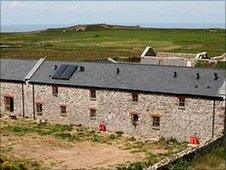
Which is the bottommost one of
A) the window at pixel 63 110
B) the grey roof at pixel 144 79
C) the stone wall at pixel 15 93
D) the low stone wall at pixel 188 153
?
the low stone wall at pixel 188 153

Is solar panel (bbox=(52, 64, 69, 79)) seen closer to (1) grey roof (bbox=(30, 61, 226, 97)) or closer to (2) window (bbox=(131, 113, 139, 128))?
(1) grey roof (bbox=(30, 61, 226, 97))

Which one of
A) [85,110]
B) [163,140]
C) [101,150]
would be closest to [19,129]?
[85,110]

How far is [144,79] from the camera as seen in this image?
43.5 metres

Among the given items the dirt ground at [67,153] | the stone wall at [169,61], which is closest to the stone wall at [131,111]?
the dirt ground at [67,153]

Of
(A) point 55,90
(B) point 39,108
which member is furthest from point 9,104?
(A) point 55,90

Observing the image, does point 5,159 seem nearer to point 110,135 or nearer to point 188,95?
point 110,135

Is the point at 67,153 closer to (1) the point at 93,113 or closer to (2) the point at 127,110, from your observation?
(2) the point at 127,110

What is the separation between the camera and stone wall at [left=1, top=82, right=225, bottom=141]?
39.7m

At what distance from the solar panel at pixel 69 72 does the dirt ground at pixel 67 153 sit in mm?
7684

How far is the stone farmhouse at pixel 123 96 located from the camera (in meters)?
39.9

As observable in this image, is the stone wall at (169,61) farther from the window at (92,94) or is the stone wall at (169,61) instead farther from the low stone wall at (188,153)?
the low stone wall at (188,153)

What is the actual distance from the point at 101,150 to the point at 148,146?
163 inches

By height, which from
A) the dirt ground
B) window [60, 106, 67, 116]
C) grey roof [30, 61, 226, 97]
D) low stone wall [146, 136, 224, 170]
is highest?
grey roof [30, 61, 226, 97]

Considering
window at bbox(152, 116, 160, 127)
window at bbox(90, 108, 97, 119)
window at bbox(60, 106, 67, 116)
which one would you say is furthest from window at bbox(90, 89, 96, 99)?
window at bbox(152, 116, 160, 127)
